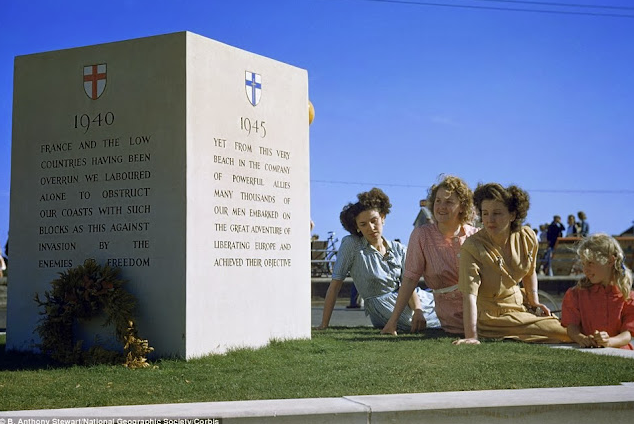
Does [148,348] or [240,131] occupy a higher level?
[240,131]

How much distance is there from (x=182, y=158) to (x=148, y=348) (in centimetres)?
152

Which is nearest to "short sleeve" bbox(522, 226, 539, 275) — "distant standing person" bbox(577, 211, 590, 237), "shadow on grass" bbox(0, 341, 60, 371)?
"shadow on grass" bbox(0, 341, 60, 371)

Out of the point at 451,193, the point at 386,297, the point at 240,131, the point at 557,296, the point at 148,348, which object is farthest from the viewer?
the point at 557,296

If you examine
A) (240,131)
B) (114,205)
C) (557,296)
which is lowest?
(557,296)

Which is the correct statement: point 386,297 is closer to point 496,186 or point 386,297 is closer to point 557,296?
point 496,186

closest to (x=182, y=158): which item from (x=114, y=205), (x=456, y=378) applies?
(x=114, y=205)

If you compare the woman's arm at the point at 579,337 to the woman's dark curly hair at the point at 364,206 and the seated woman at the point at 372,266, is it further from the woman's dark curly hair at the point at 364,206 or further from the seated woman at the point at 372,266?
the woman's dark curly hair at the point at 364,206

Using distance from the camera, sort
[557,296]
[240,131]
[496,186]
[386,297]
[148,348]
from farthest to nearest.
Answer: [557,296] → [386,297] → [496,186] → [240,131] → [148,348]

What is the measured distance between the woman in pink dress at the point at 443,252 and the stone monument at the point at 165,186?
1391mm

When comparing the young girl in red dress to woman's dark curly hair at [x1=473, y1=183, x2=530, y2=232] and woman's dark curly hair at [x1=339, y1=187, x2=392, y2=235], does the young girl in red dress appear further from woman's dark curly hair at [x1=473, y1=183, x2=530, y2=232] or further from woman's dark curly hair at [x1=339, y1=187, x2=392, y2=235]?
woman's dark curly hair at [x1=339, y1=187, x2=392, y2=235]

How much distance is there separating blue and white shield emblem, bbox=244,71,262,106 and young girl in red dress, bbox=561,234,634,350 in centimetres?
314

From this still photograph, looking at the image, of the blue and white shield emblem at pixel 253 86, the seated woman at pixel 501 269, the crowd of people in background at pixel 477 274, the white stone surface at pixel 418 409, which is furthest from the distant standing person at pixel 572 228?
the white stone surface at pixel 418 409

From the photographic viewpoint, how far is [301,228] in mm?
8500

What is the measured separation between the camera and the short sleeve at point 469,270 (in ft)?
26.3
